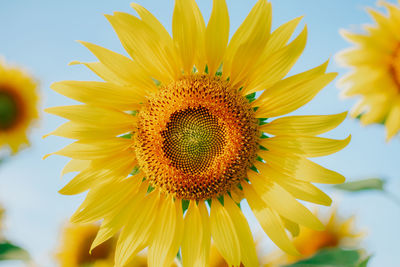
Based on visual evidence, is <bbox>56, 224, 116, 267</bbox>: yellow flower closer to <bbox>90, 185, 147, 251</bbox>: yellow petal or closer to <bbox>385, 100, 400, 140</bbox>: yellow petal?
<bbox>90, 185, 147, 251</bbox>: yellow petal

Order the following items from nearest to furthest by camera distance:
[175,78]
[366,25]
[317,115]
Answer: [317,115] < [175,78] < [366,25]

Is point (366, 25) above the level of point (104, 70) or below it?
above

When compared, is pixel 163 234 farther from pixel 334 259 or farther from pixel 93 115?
pixel 334 259

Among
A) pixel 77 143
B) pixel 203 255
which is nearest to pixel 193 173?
pixel 203 255

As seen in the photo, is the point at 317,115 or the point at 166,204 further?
the point at 166,204

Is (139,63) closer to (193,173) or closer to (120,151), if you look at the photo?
(120,151)

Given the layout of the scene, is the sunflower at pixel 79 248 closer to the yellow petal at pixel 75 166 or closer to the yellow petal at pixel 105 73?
the yellow petal at pixel 75 166

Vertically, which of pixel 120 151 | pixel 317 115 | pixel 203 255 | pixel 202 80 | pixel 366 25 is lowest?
pixel 203 255

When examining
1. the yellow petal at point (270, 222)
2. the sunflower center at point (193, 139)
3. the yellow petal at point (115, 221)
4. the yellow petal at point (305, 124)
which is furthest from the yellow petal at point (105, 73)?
the yellow petal at point (270, 222)
